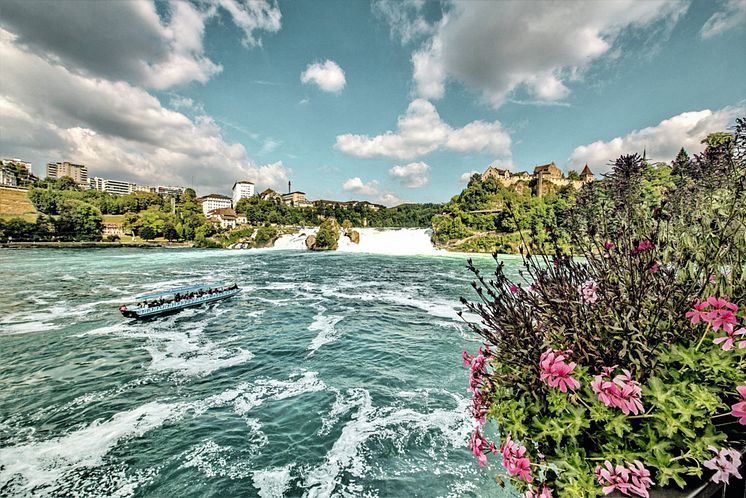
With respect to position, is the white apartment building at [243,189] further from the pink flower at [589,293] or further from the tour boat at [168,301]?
the pink flower at [589,293]

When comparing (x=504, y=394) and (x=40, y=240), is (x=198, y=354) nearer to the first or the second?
(x=504, y=394)

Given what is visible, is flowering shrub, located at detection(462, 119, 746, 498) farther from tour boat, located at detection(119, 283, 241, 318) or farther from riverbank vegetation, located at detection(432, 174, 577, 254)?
riverbank vegetation, located at detection(432, 174, 577, 254)

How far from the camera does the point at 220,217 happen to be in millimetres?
114500

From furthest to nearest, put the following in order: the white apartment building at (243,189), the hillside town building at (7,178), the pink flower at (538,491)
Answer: the white apartment building at (243,189)
the hillside town building at (7,178)
the pink flower at (538,491)

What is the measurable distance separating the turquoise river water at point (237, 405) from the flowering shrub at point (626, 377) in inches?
168

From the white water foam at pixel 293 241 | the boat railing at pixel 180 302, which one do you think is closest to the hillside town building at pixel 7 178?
the white water foam at pixel 293 241

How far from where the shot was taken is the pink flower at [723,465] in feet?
5.40

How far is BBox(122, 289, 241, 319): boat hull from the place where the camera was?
17.5 metres

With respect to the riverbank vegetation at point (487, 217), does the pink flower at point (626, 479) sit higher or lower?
lower

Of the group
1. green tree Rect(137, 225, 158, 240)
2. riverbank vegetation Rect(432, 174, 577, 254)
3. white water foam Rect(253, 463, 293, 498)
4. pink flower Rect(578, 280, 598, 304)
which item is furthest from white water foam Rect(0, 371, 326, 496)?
green tree Rect(137, 225, 158, 240)

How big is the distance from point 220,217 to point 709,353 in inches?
4996

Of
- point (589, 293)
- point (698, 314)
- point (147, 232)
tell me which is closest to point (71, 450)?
point (589, 293)

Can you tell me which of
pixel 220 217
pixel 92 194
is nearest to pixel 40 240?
pixel 220 217

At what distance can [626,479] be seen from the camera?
5.91ft
